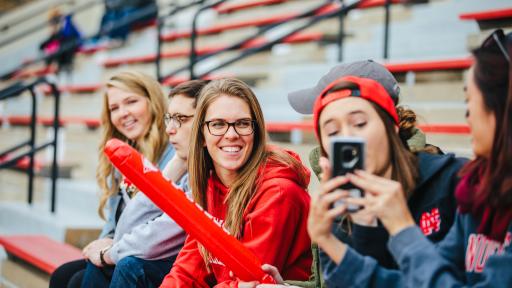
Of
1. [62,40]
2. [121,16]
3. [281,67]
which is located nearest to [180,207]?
[281,67]

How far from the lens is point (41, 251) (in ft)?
12.6

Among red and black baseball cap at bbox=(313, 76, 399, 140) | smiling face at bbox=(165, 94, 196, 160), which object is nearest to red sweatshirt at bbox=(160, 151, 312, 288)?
smiling face at bbox=(165, 94, 196, 160)

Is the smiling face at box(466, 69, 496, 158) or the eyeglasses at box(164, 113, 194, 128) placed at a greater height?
the smiling face at box(466, 69, 496, 158)

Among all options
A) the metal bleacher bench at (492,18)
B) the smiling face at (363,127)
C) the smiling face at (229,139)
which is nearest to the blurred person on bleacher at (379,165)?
the smiling face at (363,127)

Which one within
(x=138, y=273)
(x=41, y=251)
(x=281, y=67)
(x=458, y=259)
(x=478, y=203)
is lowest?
(x=41, y=251)

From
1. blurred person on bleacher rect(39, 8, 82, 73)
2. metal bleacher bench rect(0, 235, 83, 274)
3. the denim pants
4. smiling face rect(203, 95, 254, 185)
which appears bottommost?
metal bleacher bench rect(0, 235, 83, 274)

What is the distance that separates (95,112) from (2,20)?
654 centimetres

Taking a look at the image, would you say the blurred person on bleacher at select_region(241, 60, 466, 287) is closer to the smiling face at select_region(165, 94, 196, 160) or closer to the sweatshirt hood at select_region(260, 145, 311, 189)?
the sweatshirt hood at select_region(260, 145, 311, 189)

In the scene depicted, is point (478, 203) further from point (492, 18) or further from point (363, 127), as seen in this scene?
point (492, 18)

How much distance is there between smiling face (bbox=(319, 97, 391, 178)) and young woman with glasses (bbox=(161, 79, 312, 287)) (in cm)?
57

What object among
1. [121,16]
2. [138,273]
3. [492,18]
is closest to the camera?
[138,273]

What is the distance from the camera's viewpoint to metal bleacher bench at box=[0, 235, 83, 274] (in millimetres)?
3600

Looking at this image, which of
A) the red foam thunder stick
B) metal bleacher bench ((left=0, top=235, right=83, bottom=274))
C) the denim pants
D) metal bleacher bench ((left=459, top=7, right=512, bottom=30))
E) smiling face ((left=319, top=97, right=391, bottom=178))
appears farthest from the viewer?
metal bleacher bench ((left=0, top=235, right=83, bottom=274))

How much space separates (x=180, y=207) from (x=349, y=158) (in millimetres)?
571
